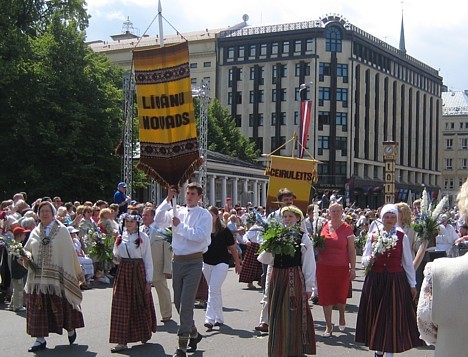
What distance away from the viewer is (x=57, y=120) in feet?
115

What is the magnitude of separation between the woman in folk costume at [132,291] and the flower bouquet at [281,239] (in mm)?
1837

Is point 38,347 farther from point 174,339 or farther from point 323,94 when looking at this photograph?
point 323,94

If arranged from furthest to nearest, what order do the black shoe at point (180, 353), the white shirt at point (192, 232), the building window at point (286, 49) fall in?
the building window at point (286, 49)
the white shirt at point (192, 232)
the black shoe at point (180, 353)

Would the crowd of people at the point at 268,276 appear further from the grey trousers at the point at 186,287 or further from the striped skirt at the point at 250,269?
the striped skirt at the point at 250,269

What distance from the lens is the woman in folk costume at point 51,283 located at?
8.96m

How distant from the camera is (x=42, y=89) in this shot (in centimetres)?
3459

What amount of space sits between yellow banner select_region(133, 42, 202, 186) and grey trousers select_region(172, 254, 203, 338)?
3.38 feet

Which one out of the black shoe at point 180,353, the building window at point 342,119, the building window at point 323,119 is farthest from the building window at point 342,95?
the black shoe at point 180,353

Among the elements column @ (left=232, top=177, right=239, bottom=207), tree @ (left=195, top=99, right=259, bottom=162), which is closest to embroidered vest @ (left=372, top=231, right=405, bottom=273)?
column @ (left=232, top=177, right=239, bottom=207)

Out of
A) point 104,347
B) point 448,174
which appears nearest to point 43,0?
point 104,347

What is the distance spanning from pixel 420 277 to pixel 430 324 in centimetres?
749

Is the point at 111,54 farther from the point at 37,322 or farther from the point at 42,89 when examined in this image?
the point at 37,322

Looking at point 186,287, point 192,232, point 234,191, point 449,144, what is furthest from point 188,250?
point 449,144

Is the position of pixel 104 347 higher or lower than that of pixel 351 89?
lower
